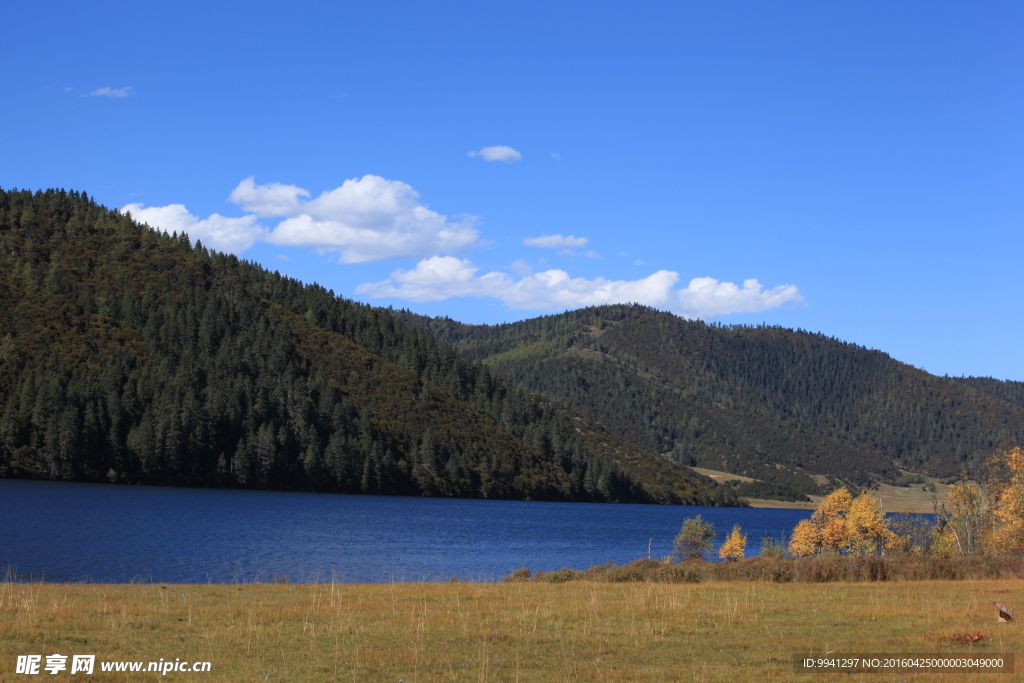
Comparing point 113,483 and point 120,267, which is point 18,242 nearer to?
point 120,267

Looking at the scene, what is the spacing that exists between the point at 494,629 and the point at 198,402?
13759cm

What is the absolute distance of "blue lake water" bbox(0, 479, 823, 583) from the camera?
4469cm

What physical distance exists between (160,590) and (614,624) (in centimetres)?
1726

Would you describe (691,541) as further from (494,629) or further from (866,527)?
(494,629)

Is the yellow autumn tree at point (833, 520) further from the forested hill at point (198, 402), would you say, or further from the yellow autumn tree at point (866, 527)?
the forested hill at point (198, 402)

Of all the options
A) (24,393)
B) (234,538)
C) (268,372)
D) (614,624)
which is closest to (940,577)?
(614,624)

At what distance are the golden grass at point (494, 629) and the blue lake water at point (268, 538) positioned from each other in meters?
6.83

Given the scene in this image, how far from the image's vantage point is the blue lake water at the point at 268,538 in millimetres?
44688

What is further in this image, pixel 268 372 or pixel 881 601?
pixel 268 372

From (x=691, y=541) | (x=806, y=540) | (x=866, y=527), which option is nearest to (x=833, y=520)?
(x=866, y=527)

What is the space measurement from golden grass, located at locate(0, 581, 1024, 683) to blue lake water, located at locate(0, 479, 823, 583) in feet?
22.4

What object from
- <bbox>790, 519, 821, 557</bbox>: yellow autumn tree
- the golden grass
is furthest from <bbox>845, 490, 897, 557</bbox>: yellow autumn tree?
the golden grass

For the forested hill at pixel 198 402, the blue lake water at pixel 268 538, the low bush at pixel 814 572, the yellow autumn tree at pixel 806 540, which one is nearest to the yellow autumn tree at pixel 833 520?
the yellow autumn tree at pixel 806 540

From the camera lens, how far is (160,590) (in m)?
29.5
